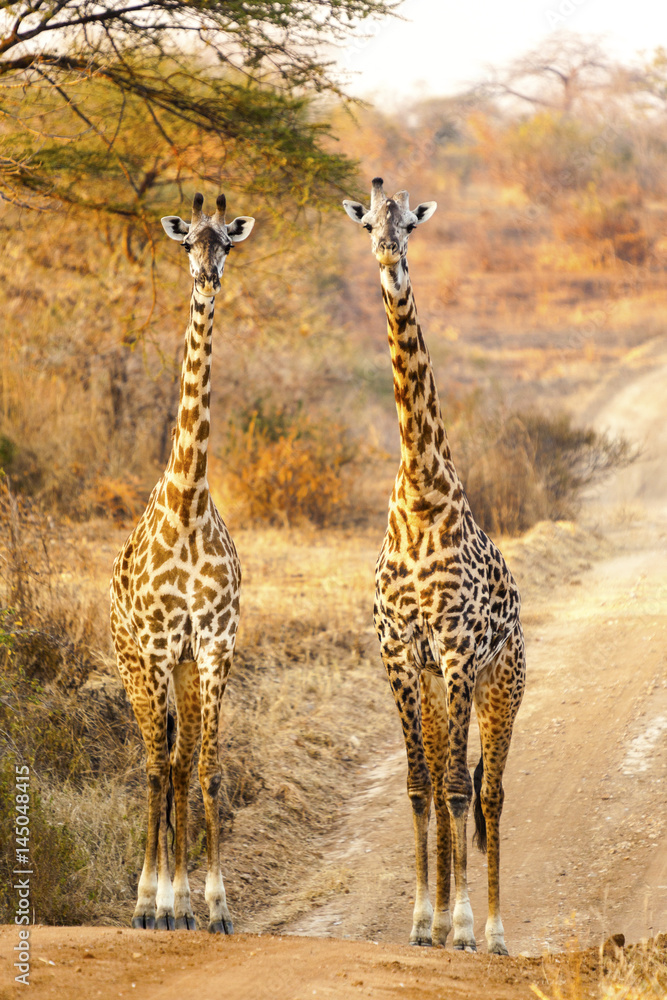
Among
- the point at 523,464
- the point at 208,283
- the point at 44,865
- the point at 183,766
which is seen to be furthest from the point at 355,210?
the point at 523,464

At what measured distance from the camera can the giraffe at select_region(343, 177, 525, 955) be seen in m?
4.40

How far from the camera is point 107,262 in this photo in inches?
566

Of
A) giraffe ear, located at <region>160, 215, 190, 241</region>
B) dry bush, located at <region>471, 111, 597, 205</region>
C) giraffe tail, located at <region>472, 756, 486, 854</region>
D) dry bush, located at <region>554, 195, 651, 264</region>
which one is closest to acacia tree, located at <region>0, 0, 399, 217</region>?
giraffe ear, located at <region>160, 215, 190, 241</region>

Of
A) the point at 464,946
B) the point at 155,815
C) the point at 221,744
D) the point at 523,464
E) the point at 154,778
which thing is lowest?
the point at 464,946

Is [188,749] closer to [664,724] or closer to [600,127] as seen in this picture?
[664,724]

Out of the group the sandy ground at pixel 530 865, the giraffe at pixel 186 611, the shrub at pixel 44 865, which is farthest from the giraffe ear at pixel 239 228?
the sandy ground at pixel 530 865

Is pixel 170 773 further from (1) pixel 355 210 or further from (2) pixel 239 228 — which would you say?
(1) pixel 355 210

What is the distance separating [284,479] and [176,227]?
338 inches

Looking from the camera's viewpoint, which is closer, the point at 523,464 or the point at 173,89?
the point at 173,89

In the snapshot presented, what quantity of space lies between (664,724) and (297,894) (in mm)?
2802

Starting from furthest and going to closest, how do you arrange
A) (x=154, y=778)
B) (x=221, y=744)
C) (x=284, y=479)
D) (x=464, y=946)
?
(x=284, y=479) < (x=221, y=744) < (x=154, y=778) < (x=464, y=946)

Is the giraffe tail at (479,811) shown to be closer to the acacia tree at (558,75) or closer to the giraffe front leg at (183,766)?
the giraffe front leg at (183,766)

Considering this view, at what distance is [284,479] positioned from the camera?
13.3 meters

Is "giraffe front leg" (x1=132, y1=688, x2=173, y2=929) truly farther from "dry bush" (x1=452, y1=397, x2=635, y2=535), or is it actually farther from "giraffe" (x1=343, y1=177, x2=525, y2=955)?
"dry bush" (x1=452, y1=397, x2=635, y2=535)
